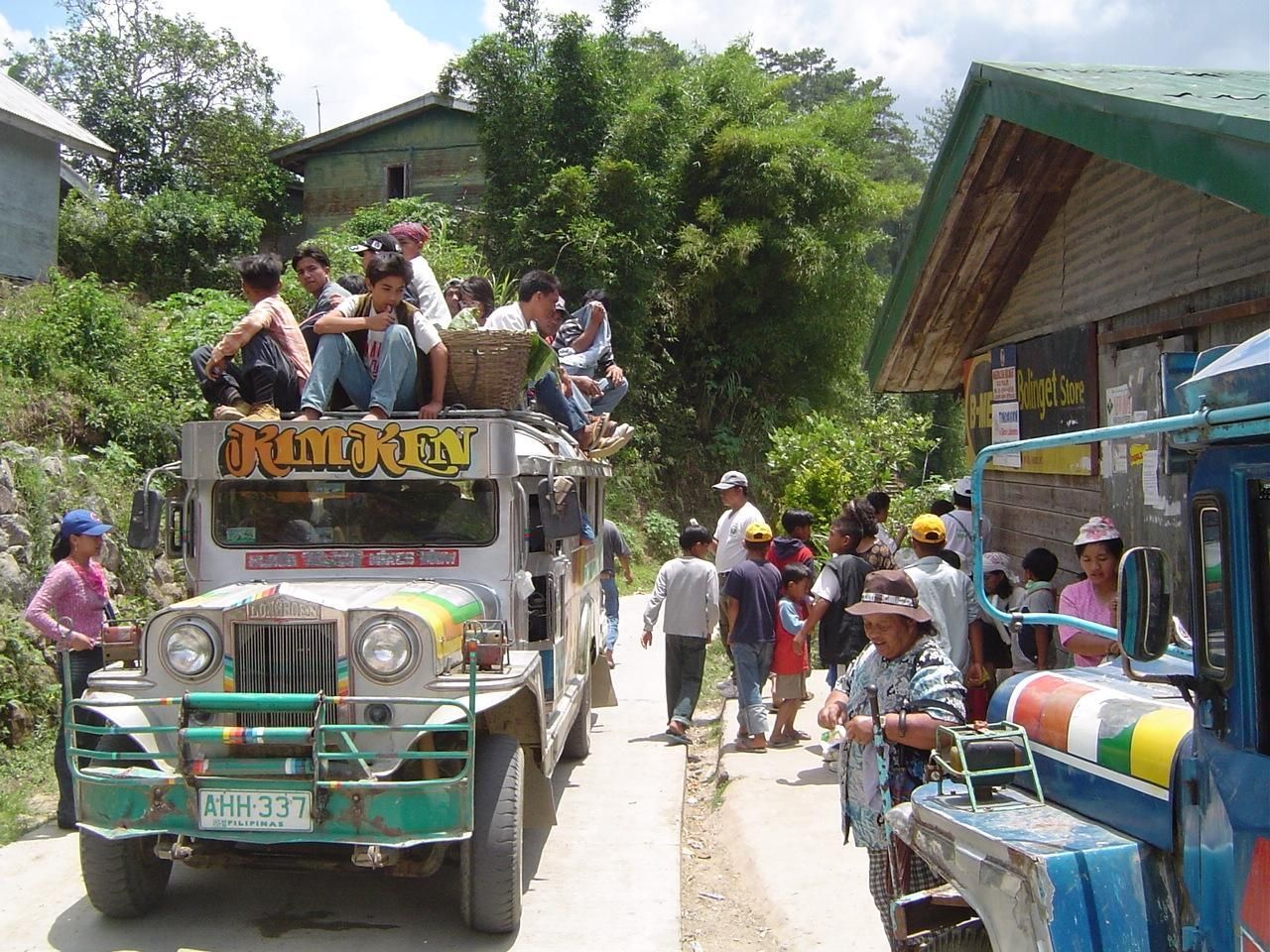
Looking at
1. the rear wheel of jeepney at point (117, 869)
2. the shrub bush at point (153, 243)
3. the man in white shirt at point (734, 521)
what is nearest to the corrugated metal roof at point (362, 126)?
the shrub bush at point (153, 243)

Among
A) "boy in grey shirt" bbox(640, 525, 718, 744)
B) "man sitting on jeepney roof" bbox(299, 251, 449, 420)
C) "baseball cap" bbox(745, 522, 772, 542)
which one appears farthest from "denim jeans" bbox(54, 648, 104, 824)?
"baseball cap" bbox(745, 522, 772, 542)

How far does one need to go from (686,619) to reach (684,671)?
0.43 metres

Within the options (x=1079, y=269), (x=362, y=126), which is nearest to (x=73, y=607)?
(x=1079, y=269)

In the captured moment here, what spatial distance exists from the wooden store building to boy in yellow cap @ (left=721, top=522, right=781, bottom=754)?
1.96 m

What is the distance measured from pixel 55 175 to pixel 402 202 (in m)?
5.53

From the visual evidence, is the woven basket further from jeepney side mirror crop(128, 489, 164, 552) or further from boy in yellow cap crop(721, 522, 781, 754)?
boy in yellow cap crop(721, 522, 781, 754)

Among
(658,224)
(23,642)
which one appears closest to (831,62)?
(658,224)

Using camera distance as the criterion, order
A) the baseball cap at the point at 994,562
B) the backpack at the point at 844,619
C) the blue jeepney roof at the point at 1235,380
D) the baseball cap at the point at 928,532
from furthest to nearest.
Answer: the baseball cap at the point at 994,562
the backpack at the point at 844,619
the baseball cap at the point at 928,532
the blue jeepney roof at the point at 1235,380

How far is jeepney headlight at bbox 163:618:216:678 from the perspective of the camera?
5.01 metres

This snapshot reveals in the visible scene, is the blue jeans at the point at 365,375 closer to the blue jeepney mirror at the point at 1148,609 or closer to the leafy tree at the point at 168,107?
the blue jeepney mirror at the point at 1148,609

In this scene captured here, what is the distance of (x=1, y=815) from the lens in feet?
21.6

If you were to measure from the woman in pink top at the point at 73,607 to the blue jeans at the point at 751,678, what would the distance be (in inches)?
155

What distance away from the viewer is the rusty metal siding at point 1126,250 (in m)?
5.58

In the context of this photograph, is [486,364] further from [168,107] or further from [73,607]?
[168,107]
